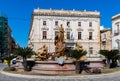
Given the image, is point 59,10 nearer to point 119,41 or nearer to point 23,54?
point 119,41

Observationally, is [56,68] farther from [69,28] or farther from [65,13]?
[65,13]

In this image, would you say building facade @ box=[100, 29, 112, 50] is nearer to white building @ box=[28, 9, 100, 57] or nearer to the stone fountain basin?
white building @ box=[28, 9, 100, 57]

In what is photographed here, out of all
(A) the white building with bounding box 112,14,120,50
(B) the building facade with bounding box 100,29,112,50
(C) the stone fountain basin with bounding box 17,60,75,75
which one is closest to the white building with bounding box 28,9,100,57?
(B) the building facade with bounding box 100,29,112,50

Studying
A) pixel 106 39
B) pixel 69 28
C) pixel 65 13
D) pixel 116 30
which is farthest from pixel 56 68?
pixel 106 39

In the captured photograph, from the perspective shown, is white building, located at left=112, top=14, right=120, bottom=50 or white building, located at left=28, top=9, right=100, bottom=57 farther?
white building, located at left=28, top=9, right=100, bottom=57

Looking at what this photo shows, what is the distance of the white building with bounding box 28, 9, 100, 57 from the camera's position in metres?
59.9

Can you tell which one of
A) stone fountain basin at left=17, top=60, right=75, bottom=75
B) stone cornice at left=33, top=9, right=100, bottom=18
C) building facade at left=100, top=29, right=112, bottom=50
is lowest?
stone fountain basin at left=17, top=60, right=75, bottom=75

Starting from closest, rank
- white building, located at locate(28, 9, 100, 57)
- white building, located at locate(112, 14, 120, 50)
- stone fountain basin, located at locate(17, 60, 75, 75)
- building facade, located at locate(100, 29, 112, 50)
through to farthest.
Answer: stone fountain basin, located at locate(17, 60, 75, 75), white building, located at locate(112, 14, 120, 50), white building, located at locate(28, 9, 100, 57), building facade, located at locate(100, 29, 112, 50)

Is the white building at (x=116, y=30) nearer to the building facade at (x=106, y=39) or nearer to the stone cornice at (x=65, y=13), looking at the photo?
the stone cornice at (x=65, y=13)

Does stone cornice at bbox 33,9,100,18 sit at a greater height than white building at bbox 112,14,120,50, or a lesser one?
greater

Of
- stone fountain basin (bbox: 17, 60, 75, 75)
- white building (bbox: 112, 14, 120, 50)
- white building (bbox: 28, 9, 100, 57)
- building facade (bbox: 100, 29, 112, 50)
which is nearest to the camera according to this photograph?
stone fountain basin (bbox: 17, 60, 75, 75)

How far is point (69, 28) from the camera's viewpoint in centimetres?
6169

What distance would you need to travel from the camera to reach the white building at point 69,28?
5994 centimetres

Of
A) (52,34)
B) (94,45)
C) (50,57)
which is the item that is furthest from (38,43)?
(50,57)
